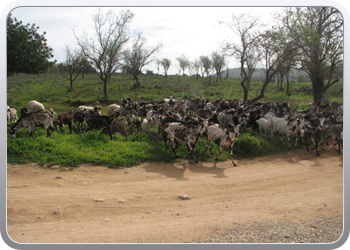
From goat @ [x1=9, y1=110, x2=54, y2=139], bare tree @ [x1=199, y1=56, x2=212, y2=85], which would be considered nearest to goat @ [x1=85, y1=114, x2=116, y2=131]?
goat @ [x1=9, y1=110, x2=54, y2=139]

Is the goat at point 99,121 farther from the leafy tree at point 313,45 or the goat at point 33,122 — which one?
the leafy tree at point 313,45

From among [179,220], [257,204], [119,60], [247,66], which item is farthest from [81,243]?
[119,60]

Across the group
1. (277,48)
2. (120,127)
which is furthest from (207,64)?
Result: (120,127)

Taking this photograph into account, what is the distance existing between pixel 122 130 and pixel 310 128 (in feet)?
28.1

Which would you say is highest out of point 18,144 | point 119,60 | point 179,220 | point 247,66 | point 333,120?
point 119,60

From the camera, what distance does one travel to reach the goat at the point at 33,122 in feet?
36.4

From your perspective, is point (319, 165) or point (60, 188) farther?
point (319, 165)

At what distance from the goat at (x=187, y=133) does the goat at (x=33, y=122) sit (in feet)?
16.9

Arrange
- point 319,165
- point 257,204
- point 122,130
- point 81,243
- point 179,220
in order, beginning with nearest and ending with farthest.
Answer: point 81,243 → point 179,220 → point 257,204 → point 319,165 → point 122,130

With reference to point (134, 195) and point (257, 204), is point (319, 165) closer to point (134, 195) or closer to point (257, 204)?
point (257, 204)

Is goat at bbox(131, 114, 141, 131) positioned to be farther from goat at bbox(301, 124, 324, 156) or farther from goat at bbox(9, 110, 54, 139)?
goat at bbox(301, 124, 324, 156)

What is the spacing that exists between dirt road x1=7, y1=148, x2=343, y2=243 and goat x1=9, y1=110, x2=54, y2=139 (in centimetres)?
290

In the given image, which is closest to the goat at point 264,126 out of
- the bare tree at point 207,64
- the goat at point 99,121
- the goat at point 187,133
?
the goat at point 187,133

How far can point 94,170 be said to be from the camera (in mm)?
9016
